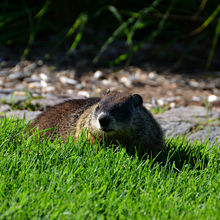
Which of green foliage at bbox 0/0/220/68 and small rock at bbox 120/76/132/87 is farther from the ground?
green foliage at bbox 0/0/220/68

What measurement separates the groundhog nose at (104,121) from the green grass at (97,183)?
21cm

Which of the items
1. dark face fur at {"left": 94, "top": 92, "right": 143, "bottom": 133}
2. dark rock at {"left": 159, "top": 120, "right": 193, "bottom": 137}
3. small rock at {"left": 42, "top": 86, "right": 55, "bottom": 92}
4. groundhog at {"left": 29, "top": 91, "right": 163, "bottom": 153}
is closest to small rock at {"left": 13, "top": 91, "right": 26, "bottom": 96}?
small rock at {"left": 42, "top": 86, "right": 55, "bottom": 92}

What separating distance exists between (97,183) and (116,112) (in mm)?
625

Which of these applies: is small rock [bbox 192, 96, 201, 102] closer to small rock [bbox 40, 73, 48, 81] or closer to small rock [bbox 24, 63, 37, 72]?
small rock [bbox 40, 73, 48, 81]

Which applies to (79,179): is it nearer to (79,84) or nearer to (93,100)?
(93,100)

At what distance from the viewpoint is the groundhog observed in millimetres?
3053

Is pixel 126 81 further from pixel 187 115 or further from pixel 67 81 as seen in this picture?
pixel 187 115

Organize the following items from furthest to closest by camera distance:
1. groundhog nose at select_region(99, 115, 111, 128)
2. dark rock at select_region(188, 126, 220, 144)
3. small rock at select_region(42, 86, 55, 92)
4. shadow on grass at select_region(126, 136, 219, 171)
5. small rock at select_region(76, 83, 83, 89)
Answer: small rock at select_region(76, 83, 83, 89), small rock at select_region(42, 86, 55, 92), dark rock at select_region(188, 126, 220, 144), shadow on grass at select_region(126, 136, 219, 171), groundhog nose at select_region(99, 115, 111, 128)

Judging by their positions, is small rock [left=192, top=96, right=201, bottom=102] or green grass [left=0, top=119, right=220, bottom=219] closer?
green grass [left=0, top=119, right=220, bottom=219]

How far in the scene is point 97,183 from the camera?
2.66 meters

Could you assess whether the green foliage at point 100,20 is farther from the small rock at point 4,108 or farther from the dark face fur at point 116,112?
the dark face fur at point 116,112

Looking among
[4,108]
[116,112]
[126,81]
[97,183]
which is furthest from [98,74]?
[97,183]

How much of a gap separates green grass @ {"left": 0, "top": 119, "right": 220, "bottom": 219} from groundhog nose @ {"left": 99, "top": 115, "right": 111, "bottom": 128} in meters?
0.21

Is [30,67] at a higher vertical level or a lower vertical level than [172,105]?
higher
